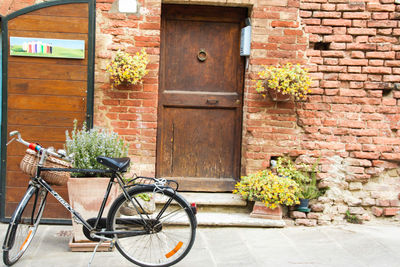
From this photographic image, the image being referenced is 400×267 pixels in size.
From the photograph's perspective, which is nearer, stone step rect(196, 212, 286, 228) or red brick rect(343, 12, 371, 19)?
stone step rect(196, 212, 286, 228)

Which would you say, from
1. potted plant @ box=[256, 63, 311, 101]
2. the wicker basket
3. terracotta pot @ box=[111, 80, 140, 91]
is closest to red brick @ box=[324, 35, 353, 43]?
potted plant @ box=[256, 63, 311, 101]

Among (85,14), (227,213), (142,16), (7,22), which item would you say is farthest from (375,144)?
(7,22)

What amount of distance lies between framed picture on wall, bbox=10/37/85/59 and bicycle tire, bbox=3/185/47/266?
1.65 metres

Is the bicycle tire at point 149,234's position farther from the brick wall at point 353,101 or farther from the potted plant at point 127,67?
the brick wall at point 353,101

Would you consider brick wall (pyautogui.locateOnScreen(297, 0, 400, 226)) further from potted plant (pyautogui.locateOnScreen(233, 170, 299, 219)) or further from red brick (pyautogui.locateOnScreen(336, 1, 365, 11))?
potted plant (pyautogui.locateOnScreen(233, 170, 299, 219))

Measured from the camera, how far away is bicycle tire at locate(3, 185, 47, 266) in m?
3.30

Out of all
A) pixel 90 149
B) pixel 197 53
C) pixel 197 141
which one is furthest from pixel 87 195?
pixel 197 53

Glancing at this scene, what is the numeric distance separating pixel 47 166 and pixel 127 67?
1476mm

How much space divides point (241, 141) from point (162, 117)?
103 centimetres

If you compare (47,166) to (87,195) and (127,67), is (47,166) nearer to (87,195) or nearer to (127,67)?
(87,195)

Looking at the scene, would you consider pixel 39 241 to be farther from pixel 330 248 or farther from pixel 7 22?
pixel 330 248

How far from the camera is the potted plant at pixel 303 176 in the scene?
4.71 meters

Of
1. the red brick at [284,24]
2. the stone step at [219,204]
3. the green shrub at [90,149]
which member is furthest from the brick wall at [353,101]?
the green shrub at [90,149]

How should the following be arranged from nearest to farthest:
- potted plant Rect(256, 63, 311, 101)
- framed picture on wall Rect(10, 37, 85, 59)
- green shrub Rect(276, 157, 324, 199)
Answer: framed picture on wall Rect(10, 37, 85, 59), potted plant Rect(256, 63, 311, 101), green shrub Rect(276, 157, 324, 199)
